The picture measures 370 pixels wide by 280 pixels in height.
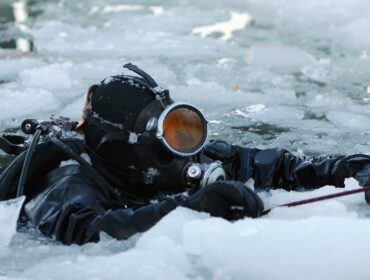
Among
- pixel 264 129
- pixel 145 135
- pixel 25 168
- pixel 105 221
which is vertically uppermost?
pixel 145 135

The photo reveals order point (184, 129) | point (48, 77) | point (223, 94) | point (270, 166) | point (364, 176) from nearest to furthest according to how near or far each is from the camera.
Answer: point (184, 129), point (364, 176), point (270, 166), point (223, 94), point (48, 77)

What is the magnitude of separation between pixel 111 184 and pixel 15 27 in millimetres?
6235

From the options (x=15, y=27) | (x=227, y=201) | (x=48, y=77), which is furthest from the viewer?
(x=15, y=27)

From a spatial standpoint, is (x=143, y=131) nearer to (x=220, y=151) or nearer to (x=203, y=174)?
(x=203, y=174)

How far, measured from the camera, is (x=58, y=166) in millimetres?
2637

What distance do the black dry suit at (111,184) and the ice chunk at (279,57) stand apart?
10.9 ft

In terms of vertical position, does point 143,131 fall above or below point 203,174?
above

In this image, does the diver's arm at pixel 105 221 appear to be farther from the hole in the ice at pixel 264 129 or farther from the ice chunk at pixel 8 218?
the hole in the ice at pixel 264 129

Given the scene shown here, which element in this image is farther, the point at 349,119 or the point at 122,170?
the point at 349,119

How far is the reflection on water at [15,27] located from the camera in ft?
23.9

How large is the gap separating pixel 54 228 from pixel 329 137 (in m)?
2.41

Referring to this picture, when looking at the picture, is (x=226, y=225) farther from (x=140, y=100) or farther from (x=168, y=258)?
(x=140, y=100)

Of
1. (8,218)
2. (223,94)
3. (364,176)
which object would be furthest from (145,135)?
(223,94)

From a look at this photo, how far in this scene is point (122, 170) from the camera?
8.22ft
